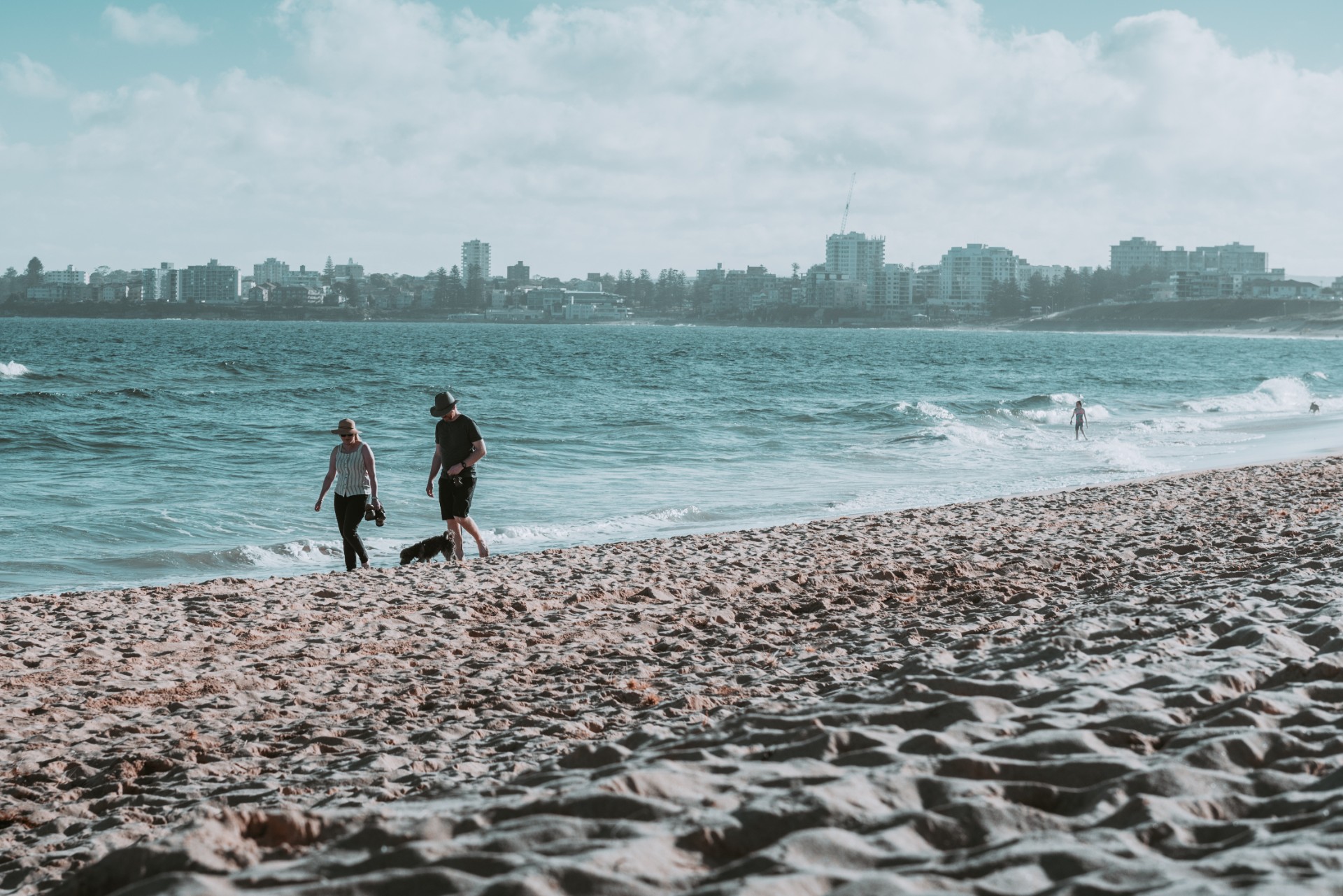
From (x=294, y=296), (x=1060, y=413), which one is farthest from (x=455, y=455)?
(x=294, y=296)

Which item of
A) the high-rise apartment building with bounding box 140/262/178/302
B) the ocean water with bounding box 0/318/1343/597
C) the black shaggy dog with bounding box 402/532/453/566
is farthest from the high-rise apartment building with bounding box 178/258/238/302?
the black shaggy dog with bounding box 402/532/453/566

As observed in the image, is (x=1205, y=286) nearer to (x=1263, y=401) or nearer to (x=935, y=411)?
(x=1263, y=401)

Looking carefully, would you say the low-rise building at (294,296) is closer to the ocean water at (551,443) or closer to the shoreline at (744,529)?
the ocean water at (551,443)

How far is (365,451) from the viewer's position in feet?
32.9

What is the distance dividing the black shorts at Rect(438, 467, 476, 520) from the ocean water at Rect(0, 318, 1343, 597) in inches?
87.2

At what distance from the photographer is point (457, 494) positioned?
33.4ft

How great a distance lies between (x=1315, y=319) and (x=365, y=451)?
166m

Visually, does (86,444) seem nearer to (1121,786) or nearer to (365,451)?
(365,451)

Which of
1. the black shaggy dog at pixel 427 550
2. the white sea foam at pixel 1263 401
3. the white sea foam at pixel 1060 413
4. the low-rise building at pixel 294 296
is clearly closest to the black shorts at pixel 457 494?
the black shaggy dog at pixel 427 550

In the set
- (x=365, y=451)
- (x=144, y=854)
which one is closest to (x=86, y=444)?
(x=365, y=451)

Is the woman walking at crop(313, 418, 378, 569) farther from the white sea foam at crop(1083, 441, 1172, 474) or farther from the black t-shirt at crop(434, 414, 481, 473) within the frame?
the white sea foam at crop(1083, 441, 1172, 474)

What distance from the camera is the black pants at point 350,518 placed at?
33.2 feet

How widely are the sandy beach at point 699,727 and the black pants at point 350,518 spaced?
1.59 ft

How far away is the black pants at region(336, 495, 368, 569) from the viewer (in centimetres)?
1011
